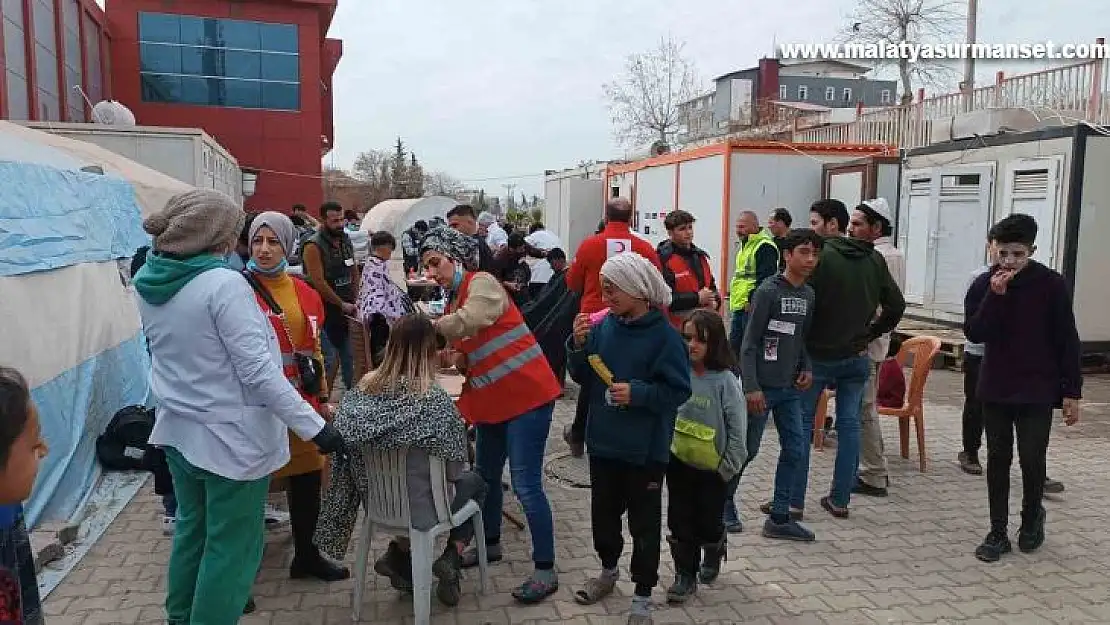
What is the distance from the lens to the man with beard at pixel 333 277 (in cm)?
661

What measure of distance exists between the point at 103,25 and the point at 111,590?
92.7ft

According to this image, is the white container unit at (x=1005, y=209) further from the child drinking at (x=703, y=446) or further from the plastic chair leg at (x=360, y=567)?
the plastic chair leg at (x=360, y=567)

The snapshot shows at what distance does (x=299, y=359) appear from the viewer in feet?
12.3

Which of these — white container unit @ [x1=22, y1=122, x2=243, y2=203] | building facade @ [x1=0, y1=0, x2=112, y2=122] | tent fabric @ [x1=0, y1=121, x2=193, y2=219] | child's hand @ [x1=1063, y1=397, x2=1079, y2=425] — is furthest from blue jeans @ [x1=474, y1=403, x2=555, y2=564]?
building facade @ [x1=0, y1=0, x2=112, y2=122]

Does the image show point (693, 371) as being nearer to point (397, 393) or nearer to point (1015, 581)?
point (397, 393)

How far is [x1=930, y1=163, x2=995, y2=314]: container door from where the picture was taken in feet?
31.9

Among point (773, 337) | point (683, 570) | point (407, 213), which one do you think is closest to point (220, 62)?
point (407, 213)

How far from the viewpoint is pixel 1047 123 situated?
1089cm

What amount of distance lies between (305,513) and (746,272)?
4376mm

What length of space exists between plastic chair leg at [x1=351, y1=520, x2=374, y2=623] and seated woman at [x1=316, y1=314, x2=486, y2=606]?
0.07 metres

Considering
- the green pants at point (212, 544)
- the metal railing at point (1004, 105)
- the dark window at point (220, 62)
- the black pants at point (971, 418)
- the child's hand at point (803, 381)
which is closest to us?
the green pants at point (212, 544)

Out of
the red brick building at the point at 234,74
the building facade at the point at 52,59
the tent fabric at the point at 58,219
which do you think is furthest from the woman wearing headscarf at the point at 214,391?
the red brick building at the point at 234,74

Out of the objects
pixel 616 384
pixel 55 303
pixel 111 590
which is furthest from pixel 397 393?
pixel 55 303

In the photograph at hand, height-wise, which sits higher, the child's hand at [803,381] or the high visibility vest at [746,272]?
the high visibility vest at [746,272]
